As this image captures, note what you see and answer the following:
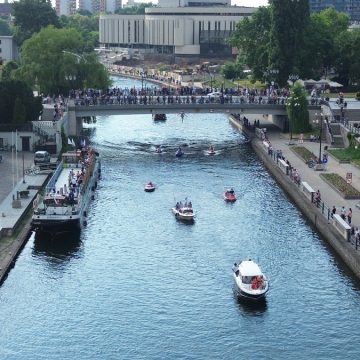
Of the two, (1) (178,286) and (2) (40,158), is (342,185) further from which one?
(2) (40,158)

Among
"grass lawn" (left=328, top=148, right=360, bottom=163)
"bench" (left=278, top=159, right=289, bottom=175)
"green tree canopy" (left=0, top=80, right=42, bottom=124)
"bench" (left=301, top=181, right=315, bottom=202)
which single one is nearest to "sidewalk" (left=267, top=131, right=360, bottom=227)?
"grass lawn" (left=328, top=148, right=360, bottom=163)

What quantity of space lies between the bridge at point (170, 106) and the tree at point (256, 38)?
25.4 metres

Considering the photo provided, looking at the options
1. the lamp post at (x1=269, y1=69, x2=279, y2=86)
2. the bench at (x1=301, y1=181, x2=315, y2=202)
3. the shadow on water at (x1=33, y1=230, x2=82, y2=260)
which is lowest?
the shadow on water at (x1=33, y1=230, x2=82, y2=260)

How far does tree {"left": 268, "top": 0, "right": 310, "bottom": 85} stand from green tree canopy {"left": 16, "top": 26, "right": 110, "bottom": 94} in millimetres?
25348

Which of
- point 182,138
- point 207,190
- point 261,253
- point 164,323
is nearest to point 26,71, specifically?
point 182,138

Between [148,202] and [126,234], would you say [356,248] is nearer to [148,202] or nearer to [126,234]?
[126,234]

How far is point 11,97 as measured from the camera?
105750 mm

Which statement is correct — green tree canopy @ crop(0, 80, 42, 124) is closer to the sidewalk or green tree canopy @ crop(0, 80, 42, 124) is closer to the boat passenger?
the sidewalk

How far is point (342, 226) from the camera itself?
68625 mm

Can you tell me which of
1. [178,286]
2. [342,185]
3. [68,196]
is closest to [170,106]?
[342,185]

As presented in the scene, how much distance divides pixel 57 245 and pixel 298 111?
2078 inches

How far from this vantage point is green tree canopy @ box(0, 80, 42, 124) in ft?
342

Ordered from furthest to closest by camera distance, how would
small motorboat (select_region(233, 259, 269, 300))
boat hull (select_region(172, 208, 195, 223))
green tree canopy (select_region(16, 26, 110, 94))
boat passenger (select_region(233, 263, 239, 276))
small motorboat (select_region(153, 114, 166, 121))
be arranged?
small motorboat (select_region(153, 114, 166, 121))
green tree canopy (select_region(16, 26, 110, 94))
boat hull (select_region(172, 208, 195, 223))
boat passenger (select_region(233, 263, 239, 276))
small motorboat (select_region(233, 259, 269, 300))

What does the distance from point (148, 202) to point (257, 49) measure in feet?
222
